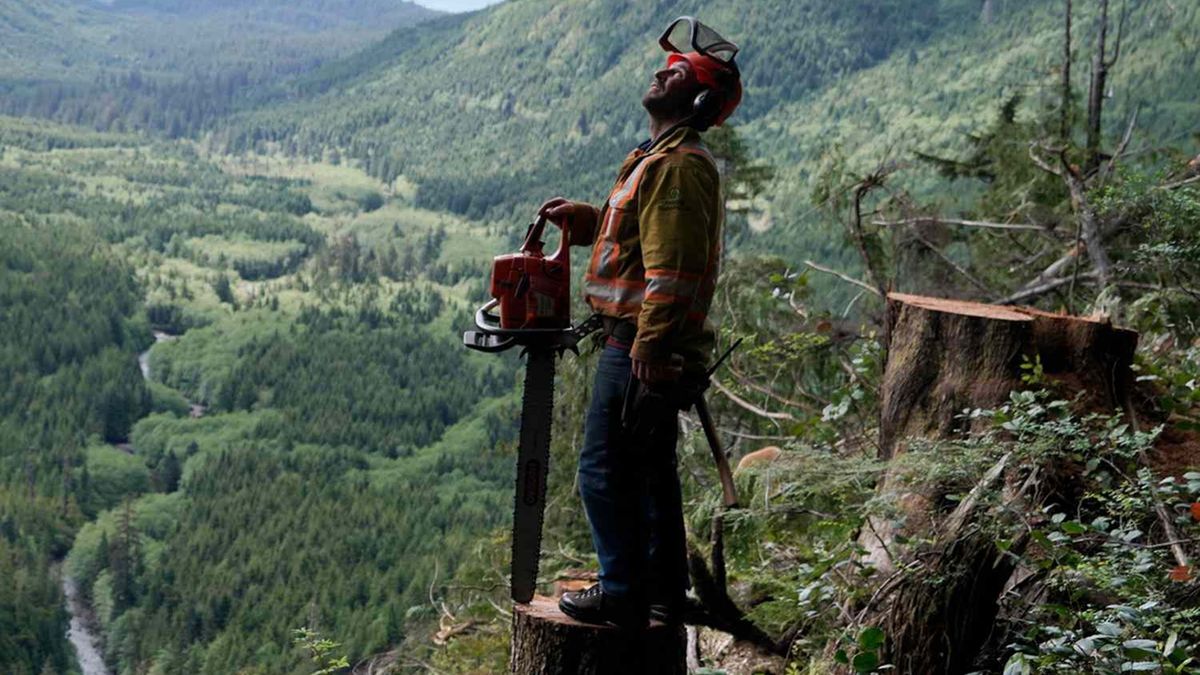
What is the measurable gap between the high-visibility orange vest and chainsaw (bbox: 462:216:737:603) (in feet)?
0.46

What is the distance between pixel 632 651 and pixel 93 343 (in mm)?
136204

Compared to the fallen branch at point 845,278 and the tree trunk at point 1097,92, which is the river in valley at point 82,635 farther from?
the tree trunk at point 1097,92

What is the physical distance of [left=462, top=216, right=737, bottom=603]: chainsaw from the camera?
4.14 m

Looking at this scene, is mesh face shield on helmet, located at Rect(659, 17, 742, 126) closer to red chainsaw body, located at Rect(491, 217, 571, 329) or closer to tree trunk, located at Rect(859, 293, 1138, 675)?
red chainsaw body, located at Rect(491, 217, 571, 329)

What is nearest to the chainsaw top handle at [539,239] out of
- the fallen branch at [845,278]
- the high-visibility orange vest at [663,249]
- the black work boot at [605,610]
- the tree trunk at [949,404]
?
the high-visibility orange vest at [663,249]

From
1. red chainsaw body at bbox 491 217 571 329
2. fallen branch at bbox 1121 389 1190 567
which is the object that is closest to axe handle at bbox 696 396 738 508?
red chainsaw body at bbox 491 217 571 329

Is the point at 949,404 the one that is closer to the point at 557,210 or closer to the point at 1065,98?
the point at 557,210

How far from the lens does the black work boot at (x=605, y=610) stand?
13.8 feet

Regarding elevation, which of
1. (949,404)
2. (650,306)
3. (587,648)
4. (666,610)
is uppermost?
(650,306)

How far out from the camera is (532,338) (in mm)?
4203

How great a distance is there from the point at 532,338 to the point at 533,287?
0.61 feet

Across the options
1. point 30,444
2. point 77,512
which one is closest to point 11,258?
point 30,444

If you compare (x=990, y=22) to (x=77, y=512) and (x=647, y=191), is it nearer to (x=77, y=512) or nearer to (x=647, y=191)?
(x=77, y=512)

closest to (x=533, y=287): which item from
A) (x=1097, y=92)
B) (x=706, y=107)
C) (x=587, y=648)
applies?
(x=706, y=107)
